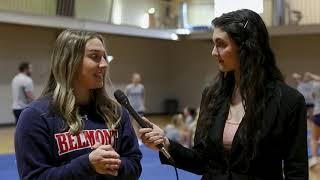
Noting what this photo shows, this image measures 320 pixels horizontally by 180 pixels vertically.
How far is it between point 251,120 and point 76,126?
0.87m

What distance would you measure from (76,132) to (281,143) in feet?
3.34

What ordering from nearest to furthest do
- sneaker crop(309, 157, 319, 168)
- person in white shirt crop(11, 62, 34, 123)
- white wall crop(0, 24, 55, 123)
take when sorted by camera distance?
sneaker crop(309, 157, 319, 168) < person in white shirt crop(11, 62, 34, 123) < white wall crop(0, 24, 55, 123)

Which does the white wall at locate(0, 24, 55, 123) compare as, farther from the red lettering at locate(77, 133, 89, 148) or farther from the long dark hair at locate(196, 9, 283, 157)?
the long dark hair at locate(196, 9, 283, 157)

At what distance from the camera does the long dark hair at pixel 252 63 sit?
240 centimetres

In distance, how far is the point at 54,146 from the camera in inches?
91.5

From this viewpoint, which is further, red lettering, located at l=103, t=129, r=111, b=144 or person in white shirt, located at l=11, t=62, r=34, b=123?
person in white shirt, located at l=11, t=62, r=34, b=123

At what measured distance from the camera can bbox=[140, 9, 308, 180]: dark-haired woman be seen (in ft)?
7.76

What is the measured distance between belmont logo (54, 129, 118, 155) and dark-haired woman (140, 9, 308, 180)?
0.69ft

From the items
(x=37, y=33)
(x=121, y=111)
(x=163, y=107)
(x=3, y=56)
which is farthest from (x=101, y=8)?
(x=121, y=111)

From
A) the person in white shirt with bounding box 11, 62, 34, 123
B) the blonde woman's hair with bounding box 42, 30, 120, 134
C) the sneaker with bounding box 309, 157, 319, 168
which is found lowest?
the sneaker with bounding box 309, 157, 319, 168

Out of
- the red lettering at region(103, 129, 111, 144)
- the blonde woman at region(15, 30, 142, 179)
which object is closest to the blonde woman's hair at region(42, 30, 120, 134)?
the blonde woman at region(15, 30, 142, 179)

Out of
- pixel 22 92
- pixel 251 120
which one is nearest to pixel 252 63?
pixel 251 120

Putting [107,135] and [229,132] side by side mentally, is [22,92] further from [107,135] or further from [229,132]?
[229,132]

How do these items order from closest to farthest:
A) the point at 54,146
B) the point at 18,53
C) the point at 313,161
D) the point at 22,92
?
the point at 54,146, the point at 313,161, the point at 22,92, the point at 18,53
